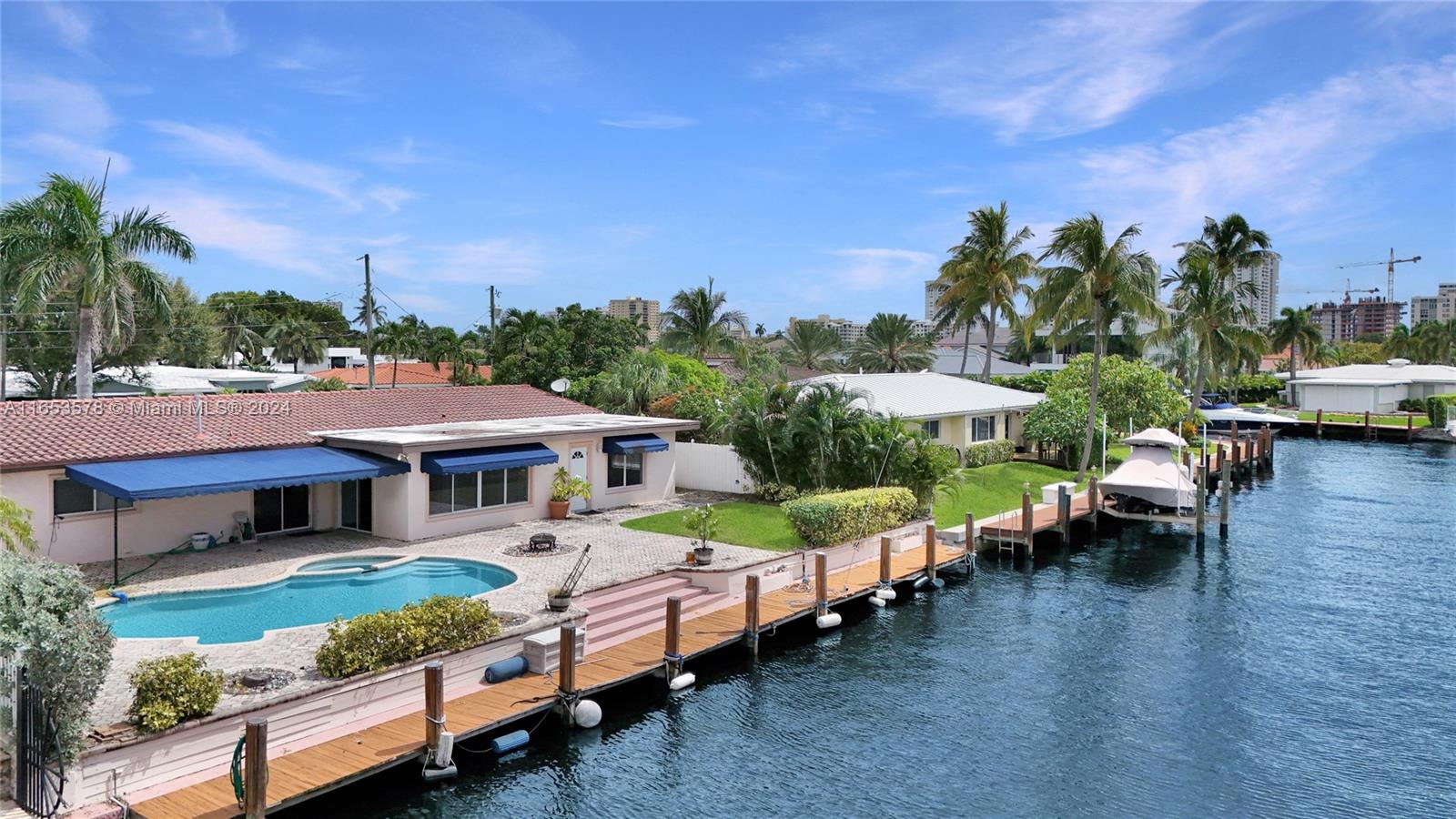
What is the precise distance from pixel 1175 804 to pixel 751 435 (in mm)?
19837

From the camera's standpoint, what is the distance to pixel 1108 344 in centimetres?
10169

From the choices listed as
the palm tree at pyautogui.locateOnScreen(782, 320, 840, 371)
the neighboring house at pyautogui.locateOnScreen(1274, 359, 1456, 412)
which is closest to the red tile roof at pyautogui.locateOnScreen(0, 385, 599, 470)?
the palm tree at pyautogui.locateOnScreen(782, 320, 840, 371)

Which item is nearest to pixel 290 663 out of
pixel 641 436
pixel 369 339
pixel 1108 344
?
pixel 641 436

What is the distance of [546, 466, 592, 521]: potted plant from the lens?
28.7 m

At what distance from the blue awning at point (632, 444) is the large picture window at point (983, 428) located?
1669 centimetres

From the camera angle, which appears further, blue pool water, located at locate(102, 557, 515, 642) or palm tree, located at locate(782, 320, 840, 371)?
palm tree, located at locate(782, 320, 840, 371)

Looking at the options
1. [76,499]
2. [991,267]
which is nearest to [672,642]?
[76,499]

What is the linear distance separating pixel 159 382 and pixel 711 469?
32.0 m

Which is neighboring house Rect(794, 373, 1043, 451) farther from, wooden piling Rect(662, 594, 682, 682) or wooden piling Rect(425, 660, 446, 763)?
wooden piling Rect(425, 660, 446, 763)

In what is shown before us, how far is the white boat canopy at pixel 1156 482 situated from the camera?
107 feet

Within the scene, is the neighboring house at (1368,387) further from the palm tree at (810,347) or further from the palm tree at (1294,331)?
the palm tree at (810,347)

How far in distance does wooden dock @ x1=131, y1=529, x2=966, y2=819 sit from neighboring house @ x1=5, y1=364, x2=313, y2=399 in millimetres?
32508

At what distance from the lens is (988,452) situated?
4191cm

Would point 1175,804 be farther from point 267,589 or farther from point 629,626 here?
point 267,589
